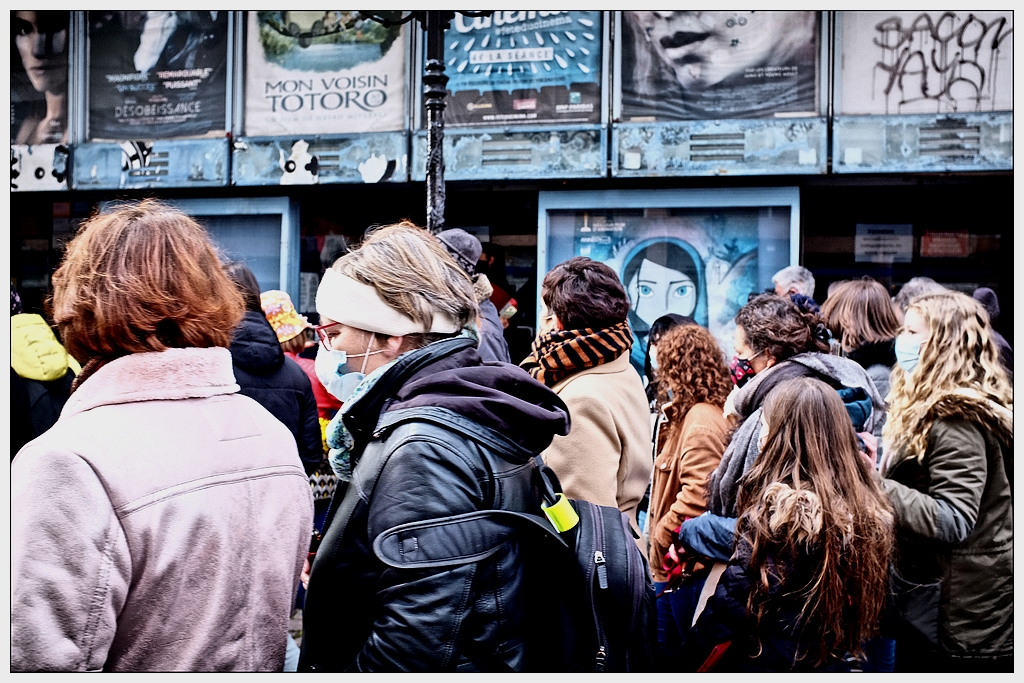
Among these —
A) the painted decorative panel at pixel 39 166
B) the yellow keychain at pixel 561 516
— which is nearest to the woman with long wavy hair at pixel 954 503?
the yellow keychain at pixel 561 516

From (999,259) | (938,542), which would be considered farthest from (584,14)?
(938,542)

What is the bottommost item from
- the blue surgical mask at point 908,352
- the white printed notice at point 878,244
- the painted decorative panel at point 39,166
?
the blue surgical mask at point 908,352

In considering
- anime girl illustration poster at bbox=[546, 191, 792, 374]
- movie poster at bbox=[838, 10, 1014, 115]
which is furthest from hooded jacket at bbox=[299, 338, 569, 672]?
movie poster at bbox=[838, 10, 1014, 115]

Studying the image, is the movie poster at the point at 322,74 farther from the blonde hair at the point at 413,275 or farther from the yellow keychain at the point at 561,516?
the yellow keychain at the point at 561,516

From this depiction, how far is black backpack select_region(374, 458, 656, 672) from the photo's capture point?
1841mm

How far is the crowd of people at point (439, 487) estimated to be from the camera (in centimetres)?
161

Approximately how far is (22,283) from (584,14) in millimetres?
7121

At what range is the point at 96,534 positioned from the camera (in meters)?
1.52

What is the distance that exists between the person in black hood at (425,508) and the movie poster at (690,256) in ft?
21.1

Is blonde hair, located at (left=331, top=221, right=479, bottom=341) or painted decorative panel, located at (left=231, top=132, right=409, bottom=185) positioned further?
painted decorative panel, located at (left=231, top=132, right=409, bottom=185)

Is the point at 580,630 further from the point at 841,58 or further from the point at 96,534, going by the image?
the point at 841,58

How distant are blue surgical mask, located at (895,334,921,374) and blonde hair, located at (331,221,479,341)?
2193mm

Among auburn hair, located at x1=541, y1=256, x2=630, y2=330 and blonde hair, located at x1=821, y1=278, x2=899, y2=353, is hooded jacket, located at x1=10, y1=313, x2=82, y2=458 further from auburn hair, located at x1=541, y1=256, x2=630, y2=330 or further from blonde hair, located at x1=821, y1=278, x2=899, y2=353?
blonde hair, located at x1=821, y1=278, x2=899, y2=353

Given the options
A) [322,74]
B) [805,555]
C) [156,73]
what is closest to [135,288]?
[805,555]
